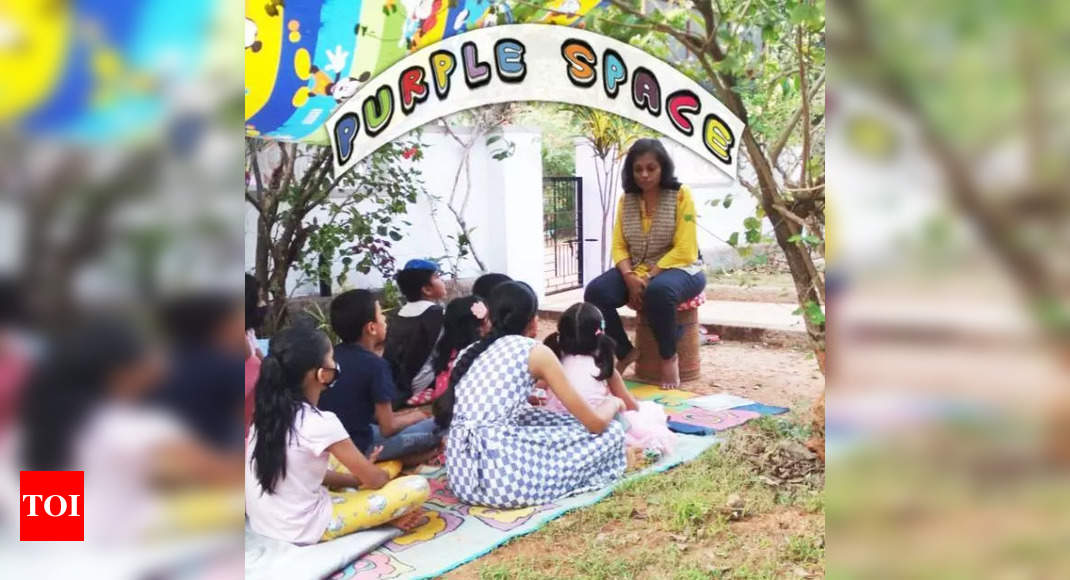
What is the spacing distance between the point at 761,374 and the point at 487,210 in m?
3.66

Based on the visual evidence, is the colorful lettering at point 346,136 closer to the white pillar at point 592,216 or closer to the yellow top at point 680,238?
the yellow top at point 680,238

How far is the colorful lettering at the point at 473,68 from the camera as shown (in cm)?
353

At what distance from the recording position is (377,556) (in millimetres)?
2918

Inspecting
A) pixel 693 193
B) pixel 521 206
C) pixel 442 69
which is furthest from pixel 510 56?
pixel 693 193

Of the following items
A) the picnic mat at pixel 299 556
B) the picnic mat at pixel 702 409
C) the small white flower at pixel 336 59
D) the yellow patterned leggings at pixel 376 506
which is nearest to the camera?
the picnic mat at pixel 299 556

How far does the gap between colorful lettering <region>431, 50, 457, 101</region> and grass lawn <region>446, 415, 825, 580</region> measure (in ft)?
6.00

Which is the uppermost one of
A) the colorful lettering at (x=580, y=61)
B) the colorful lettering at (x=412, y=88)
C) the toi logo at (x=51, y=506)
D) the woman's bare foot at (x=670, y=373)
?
the colorful lettering at (x=580, y=61)

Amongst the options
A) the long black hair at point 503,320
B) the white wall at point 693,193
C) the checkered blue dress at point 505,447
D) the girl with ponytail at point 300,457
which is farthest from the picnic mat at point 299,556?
the white wall at point 693,193

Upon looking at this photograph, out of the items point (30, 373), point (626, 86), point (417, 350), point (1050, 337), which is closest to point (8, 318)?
point (30, 373)

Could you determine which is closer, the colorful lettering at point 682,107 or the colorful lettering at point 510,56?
the colorful lettering at point 682,107

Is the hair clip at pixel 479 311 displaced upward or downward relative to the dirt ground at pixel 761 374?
upward

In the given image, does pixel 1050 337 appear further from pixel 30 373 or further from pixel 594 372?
pixel 594 372

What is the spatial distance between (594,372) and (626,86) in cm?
145

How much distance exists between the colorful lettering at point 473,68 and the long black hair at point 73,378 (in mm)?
2573
